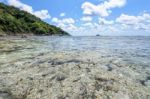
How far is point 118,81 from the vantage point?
1246 cm

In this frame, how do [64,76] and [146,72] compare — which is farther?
[146,72]

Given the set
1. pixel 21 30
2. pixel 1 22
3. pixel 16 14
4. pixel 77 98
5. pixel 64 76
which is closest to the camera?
pixel 77 98

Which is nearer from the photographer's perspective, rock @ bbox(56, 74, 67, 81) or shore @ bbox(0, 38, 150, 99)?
shore @ bbox(0, 38, 150, 99)

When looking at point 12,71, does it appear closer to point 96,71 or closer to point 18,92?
point 18,92

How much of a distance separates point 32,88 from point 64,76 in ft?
9.49

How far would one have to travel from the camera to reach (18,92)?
34.4ft

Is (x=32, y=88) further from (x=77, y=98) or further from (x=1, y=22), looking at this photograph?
(x=1, y=22)

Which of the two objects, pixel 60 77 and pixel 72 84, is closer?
pixel 72 84

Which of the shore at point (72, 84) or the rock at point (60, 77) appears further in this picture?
the rock at point (60, 77)

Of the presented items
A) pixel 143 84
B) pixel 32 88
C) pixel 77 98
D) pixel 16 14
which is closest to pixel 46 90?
pixel 32 88

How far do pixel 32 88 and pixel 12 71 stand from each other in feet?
15.0

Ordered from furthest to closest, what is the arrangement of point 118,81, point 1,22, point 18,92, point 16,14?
point 16,14, point 1,22, point 118,81, point 18,92

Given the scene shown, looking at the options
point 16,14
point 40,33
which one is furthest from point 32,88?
point 16,14

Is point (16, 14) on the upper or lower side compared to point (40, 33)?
upper
